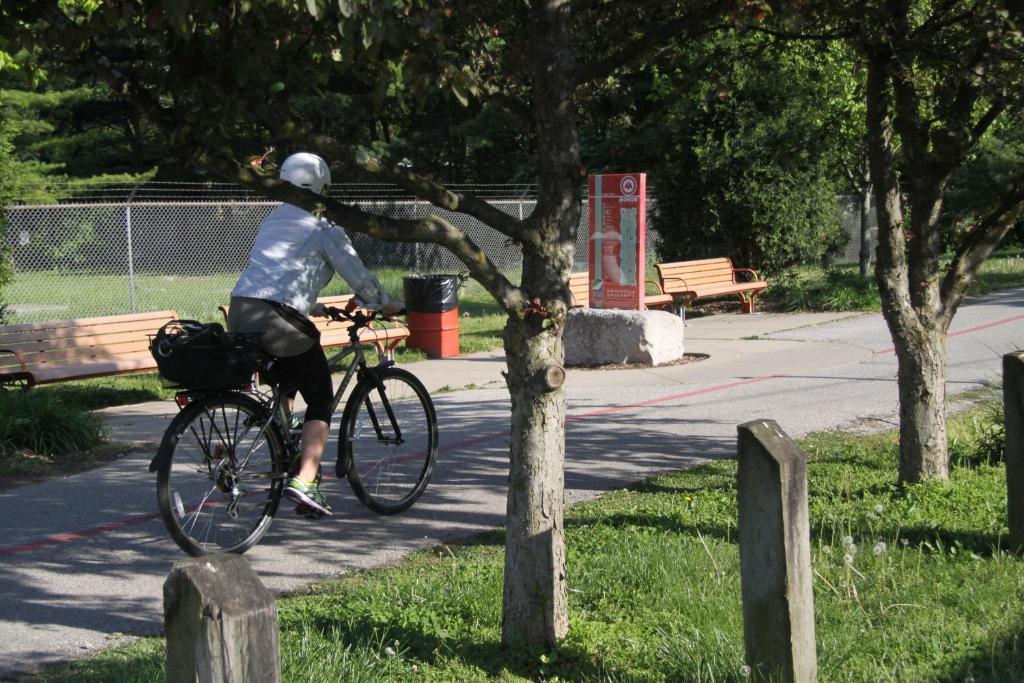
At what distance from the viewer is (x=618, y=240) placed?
14844mm

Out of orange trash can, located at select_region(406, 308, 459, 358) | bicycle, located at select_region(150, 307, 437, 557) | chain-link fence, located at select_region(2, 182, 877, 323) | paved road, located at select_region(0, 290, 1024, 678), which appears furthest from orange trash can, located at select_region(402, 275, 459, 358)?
bicycle, located at select_region(150, 307, 437, 557)

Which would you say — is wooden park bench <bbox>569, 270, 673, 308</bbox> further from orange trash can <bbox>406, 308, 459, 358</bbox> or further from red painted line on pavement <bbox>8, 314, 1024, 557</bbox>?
red painted line on pavement <bbox>8, 314, 1024, 557</bbox>

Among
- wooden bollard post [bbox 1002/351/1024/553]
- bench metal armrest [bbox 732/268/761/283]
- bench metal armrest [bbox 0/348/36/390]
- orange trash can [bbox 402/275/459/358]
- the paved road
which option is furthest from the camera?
bench metal armrest [bbox 732/268/761/283]

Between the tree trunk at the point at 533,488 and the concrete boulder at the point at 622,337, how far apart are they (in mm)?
8925

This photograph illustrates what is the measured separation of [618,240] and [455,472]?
24.2 ft

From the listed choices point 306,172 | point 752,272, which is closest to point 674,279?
point 752,272

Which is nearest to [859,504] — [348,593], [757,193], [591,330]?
[348,593]

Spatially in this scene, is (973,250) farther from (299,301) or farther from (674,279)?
(674,279)

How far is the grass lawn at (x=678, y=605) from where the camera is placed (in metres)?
4.20

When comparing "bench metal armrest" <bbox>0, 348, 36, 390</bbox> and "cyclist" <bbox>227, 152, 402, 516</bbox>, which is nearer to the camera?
"cyclist" <bbox>227, 152, 402, 516</bbox>

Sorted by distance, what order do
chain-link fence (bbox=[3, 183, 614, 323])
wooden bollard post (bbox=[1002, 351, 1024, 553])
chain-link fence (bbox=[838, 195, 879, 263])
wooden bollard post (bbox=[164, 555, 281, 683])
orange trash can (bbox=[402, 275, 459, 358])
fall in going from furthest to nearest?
chain-link fence (bbox=[838, 195, 879, 263]), chain-link fence (bbox=[3, 183, 614, 323]), orange trash can (bbox=[402, 275, 459, 358]), wooden bollard post (bbox=[1002, 351, 1024, 553]), wooden bollard post (bbox=[164, 555, 281, 683])

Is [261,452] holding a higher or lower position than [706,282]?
lower

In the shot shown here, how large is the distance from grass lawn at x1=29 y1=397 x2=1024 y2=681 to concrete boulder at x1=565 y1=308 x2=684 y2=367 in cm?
676

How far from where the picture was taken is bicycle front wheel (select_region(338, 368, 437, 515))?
6.61 metres
